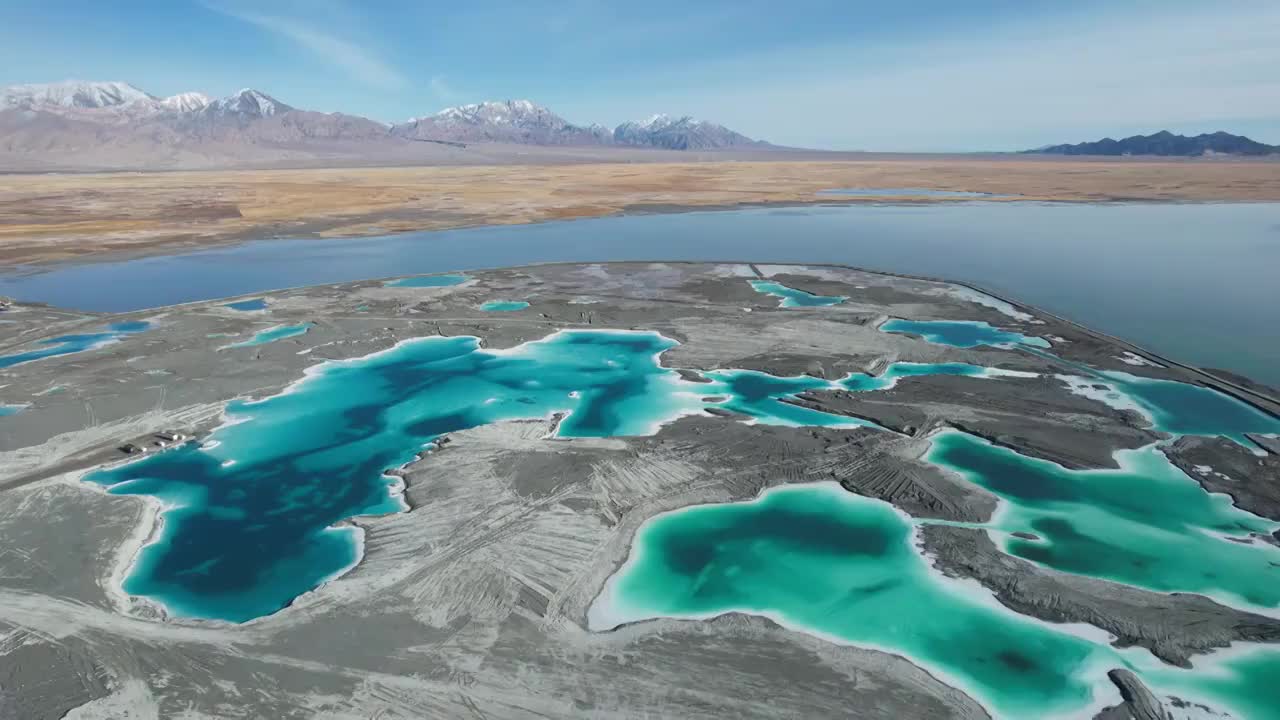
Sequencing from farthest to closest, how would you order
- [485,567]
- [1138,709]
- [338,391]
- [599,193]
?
[599,193]
[338,391]
[485,567]
[1138,709]

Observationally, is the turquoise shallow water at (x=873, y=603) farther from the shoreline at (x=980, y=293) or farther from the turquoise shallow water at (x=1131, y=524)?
the shoreline at (x=980, y=293)

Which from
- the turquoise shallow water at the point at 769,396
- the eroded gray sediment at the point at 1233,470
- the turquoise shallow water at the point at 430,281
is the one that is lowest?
the turquoise shallow water at the point at 430,281

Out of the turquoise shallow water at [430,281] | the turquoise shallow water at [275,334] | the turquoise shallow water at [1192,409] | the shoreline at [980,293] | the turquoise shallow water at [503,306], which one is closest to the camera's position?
the turquoise shallow water at [1192,409]

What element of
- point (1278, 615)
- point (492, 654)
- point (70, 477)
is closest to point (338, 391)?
point (70, 477)

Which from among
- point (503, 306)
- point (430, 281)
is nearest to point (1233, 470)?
point (503, 306)

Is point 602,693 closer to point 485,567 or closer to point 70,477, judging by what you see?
point 485,567

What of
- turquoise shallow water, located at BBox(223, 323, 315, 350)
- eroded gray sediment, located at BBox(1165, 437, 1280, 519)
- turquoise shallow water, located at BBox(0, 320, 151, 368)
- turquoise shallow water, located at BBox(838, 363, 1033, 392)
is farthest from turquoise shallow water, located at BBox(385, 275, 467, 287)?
eroded gray sediment, located at BBox(1165, 437, 1280, 519)

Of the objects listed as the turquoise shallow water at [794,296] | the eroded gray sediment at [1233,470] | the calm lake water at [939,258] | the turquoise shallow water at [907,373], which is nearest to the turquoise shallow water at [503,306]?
the calm lake water at [939,258]

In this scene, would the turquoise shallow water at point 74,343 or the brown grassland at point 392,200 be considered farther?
the brown grassland at point 392,200
